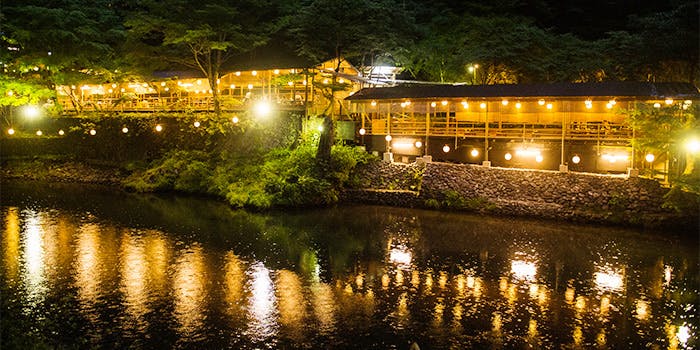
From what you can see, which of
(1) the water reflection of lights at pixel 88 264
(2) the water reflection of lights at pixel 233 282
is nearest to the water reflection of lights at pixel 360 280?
(2) the water reflection of lights at pixel 233 282

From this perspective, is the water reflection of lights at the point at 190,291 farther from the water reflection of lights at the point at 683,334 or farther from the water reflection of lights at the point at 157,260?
the water reflection of lights at the point at 683,334

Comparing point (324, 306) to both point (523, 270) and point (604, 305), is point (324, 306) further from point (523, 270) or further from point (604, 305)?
point (604, 305)

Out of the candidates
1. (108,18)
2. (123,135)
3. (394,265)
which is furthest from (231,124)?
(394,265)

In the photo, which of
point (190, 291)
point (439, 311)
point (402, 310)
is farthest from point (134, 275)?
point (439, 311)

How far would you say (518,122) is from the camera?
92.5 ft

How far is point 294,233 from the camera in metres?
21.9

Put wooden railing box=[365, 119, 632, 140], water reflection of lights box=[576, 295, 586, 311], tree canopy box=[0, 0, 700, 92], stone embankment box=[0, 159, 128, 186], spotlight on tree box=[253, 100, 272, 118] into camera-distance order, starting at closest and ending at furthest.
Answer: water reflection of lights box=[576, 295, 586, 311] < wooden railing box=[365, 119, 632, 140] < spotlight on tree box=[253, 100, 272, 118] < tree canopy box=[0, 0, 700, 92] < stone embankment box=[0, 159, 128, 186]

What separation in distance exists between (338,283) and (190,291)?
4082 millimetres

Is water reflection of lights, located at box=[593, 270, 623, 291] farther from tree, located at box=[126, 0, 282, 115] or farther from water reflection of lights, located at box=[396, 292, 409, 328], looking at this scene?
tree, located at box=[126, 0, 282, 115]

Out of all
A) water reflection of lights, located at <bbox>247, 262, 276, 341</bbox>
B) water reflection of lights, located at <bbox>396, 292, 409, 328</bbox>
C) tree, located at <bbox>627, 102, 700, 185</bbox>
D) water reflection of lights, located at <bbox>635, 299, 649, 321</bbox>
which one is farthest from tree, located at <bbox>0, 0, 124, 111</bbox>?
water reflection of lights, located at <bbox>635, 299, 649, 321</bbox>

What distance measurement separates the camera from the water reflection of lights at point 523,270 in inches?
645

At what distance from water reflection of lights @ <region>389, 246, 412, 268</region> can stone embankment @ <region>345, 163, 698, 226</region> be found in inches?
298

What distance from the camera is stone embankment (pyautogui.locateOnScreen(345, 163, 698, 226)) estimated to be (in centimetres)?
2297

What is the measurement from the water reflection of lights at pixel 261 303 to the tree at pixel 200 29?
20440 mm
